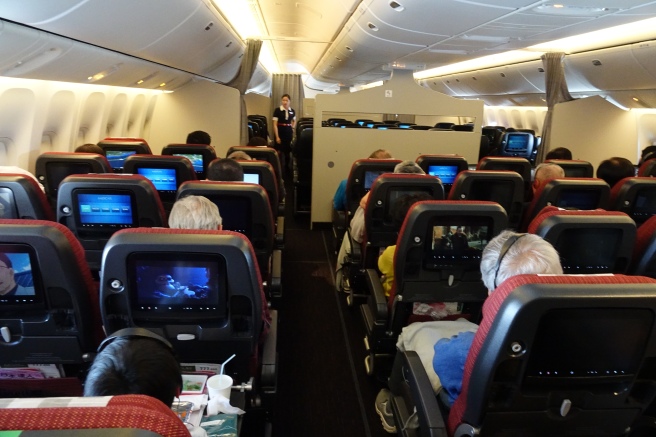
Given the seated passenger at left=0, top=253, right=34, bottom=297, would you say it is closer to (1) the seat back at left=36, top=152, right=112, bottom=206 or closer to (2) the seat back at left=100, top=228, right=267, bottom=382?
(2) the seat back at left=100, top=228, right=267, bottom=382

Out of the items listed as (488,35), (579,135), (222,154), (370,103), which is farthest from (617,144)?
(222,154)

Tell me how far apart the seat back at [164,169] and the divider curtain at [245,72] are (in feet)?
18.1

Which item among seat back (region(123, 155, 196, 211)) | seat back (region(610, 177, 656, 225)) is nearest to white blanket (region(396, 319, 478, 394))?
seat back (region(610, 177, 656, 225))

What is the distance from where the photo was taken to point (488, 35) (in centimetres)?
498

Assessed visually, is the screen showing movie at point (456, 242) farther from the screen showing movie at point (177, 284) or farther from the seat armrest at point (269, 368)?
the screen showing movie at point (177, 284)

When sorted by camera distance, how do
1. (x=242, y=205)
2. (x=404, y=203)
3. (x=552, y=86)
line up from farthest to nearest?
(x=552, y=86) → (x=404, y=203) → (x=242, y=205)

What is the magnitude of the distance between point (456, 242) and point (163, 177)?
3275 millimetres

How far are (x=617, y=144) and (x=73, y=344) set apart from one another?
11181 millimetres

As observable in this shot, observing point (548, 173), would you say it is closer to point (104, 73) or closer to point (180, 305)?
point (180, 305)

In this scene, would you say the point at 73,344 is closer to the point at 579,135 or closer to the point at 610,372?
the point at 610,372

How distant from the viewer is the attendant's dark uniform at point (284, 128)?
11000 millimetres

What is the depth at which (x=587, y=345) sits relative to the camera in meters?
1.47

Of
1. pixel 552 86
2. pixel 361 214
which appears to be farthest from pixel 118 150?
pixel 552 86

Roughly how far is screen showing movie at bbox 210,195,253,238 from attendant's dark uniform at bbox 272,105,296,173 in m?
8.04
